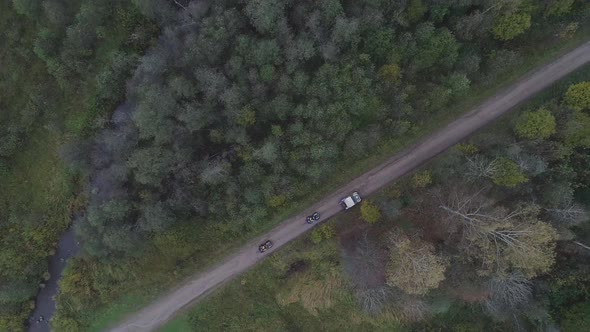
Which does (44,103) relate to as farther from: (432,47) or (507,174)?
(507,174)

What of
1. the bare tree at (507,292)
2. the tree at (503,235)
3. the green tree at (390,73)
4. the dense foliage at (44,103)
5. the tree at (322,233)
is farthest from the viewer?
the dense foliage at (44,103)

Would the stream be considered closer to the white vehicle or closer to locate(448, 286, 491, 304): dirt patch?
the white vehicle

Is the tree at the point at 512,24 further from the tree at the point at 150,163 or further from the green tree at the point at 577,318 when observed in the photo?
the tree at the point at 150,163

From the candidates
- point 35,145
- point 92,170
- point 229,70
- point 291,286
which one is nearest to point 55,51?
point 35,145

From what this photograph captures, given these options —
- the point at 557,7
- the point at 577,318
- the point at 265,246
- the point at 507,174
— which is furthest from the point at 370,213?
the point at 557,7

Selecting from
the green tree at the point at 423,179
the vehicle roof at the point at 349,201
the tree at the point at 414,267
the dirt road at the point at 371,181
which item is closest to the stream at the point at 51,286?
the dirt road at the point at 371,181

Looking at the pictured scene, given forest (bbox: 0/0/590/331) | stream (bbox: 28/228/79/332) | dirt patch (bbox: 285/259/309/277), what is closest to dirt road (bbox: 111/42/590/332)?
forest (bbox: 0/0/590/331)
